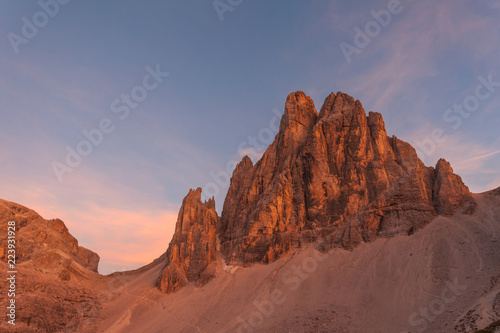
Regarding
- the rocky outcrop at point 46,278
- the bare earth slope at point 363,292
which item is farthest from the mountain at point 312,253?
the rocky outcrop at point 46,278

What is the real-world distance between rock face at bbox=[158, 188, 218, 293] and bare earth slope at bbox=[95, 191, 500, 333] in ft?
15.1

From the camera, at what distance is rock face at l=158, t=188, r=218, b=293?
79125 millimetres

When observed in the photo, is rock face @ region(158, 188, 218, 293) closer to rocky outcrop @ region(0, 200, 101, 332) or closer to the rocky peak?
rocky outcrop @ region(0, 200, 101, 332)

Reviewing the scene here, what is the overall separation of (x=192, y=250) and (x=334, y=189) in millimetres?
38792

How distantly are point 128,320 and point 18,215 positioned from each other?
→ 161ft

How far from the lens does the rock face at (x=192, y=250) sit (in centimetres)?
7912

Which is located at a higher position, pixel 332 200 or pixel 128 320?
pixel 332 200

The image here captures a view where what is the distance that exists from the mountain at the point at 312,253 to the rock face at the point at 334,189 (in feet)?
0.96

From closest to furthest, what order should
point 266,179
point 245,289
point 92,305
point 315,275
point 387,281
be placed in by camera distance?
point 387,281 → point 315,275 → point 245,289 → point 92,305 → point 266,179

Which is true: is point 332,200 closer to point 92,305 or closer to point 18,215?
point 92,305

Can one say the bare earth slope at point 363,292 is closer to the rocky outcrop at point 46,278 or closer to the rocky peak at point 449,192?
the rocky peak at point 449,192

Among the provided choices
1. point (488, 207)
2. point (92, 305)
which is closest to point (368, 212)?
point (488, 207)

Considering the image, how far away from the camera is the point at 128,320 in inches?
2724

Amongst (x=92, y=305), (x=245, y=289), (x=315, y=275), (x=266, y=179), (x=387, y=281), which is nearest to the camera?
(x=387, y=281)
